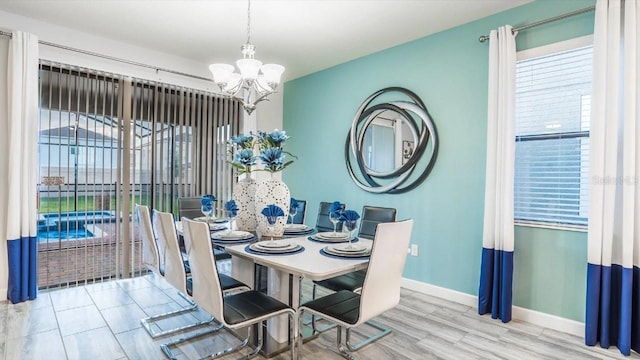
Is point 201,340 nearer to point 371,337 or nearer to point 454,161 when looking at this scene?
point 371,337

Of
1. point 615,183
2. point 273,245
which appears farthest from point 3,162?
point 615,183

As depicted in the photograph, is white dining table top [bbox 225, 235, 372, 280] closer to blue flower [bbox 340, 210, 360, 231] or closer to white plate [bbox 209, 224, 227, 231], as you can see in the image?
blue flower [bbox 340, 210, 360, 231]

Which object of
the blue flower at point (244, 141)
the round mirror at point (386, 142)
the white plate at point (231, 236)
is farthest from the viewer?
the round mirror at point (386, 142)

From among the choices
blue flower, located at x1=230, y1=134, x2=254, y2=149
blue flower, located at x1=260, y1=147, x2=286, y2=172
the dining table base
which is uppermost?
blue flower, located at x1=230, y1=134, x2=254, y2=149

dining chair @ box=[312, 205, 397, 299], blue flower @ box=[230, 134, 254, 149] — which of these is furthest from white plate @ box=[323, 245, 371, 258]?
blue flower @ box=[230, 134, 254, 149]

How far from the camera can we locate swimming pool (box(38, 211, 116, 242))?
3340mm

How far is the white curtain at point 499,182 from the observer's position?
9.03ft

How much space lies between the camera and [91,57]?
11.8 feet

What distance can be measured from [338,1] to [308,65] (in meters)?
1.68

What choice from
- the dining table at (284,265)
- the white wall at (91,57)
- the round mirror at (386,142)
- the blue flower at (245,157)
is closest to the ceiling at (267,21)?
the white wall at (91,57)

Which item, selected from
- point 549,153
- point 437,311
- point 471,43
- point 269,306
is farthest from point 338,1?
point 437,311

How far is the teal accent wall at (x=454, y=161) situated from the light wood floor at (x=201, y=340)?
354mm

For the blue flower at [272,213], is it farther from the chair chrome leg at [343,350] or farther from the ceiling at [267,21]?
the ceiling at [267,21]

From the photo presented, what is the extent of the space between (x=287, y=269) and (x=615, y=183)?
2.32m
